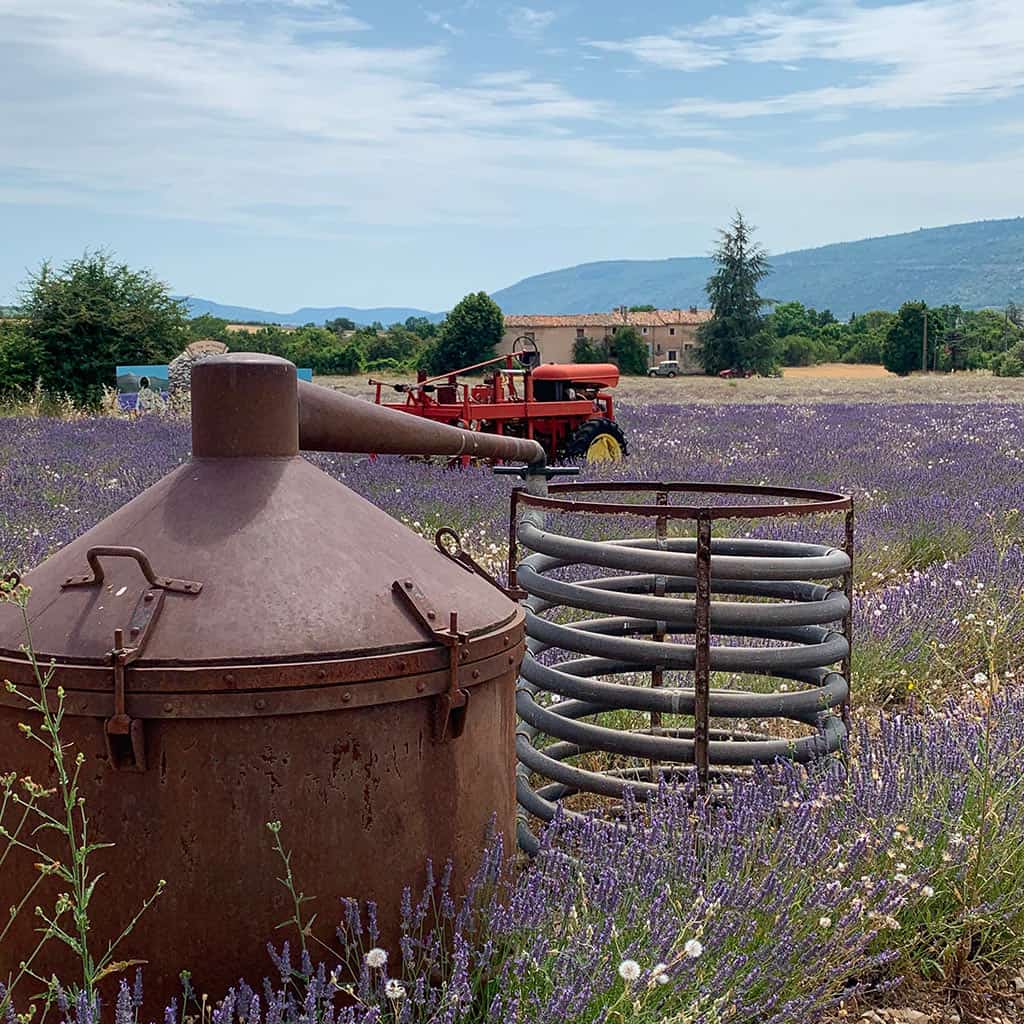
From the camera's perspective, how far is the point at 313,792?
94.6 inches

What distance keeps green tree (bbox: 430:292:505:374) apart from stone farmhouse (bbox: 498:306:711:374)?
423cm

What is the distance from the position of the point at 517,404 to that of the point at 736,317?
230 feet

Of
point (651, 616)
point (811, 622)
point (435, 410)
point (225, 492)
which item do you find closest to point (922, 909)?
point (811, 622)

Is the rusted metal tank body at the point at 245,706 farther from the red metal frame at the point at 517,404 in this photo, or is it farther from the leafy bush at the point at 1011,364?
the leafy bush at the point at 1011,364

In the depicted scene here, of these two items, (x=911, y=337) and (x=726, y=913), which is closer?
(x=726, y=913)

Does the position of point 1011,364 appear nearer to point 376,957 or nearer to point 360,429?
point 360,429

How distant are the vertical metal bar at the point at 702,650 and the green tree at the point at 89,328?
24.5 metres

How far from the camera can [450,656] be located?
8.39ft

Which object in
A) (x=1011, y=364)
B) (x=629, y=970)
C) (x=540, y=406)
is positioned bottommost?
(x=629, y=970)

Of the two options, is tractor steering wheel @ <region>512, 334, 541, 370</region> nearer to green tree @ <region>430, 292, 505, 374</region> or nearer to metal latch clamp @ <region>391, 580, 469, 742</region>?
metal latch clamp @ <region>391, 580, 469, 742</region>

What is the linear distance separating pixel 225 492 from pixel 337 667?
58 cm

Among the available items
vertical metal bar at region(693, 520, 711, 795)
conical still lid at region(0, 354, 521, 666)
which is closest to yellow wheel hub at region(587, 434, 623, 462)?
vertical metal bar at region(693, 520, 711, 795)

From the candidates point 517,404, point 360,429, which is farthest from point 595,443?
point 360,429

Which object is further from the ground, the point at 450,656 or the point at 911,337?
the point at 911,337
